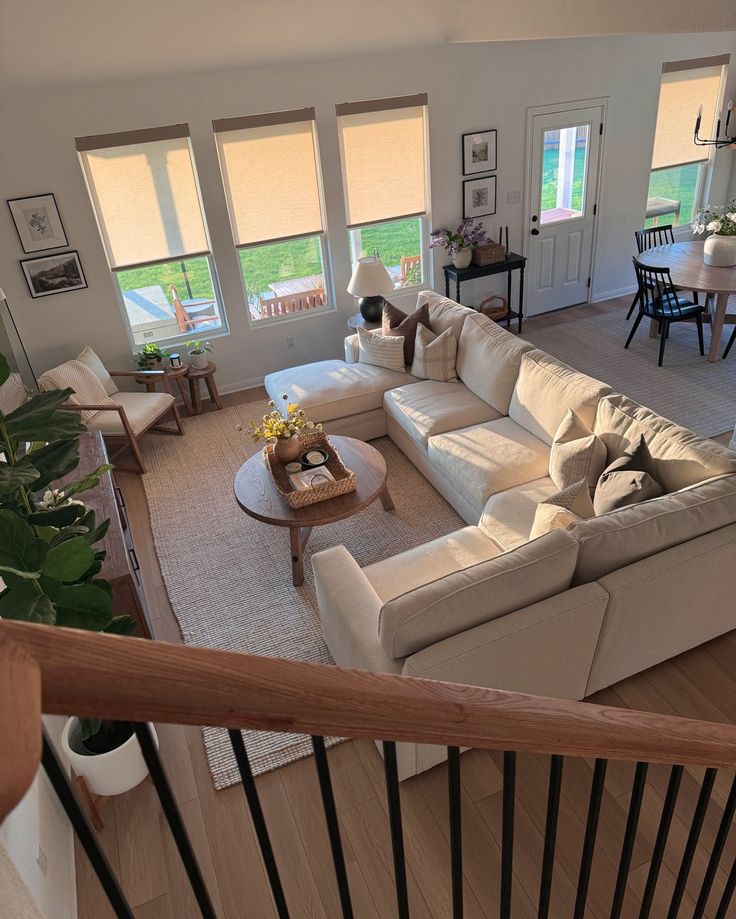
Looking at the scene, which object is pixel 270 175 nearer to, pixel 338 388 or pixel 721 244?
pixel 338 388

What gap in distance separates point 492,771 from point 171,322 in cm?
465

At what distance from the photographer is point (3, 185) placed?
191 inches

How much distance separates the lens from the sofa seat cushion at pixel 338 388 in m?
4.85

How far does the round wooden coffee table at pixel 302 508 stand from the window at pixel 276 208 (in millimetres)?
2502

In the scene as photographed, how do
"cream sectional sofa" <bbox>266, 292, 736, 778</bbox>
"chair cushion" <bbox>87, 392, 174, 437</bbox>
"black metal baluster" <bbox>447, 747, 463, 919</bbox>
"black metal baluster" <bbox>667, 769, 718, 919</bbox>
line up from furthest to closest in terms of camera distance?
1. "chair cushion" <bbox>87, 392, 174, 437</bbox>
2. "cream sectional sofa" <bbox>266, 292, 736, 778</bbox>
3. "black metal baluster" <bbox>667, 769, 718, 919</bbox>
4. "black metal baluster" <bbox>447, 747, 463, 919</bbox>

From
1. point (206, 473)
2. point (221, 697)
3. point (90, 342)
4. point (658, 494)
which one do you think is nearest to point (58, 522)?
point (221, 697)

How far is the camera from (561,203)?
682 cm

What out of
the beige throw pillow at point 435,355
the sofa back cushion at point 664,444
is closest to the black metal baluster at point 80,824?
the sofa back cushion at point 664,444

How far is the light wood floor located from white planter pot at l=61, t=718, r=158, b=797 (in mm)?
157

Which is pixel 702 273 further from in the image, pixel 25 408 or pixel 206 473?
pixel 25 408

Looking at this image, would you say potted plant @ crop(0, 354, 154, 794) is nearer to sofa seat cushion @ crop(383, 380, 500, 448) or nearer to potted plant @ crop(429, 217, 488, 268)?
sofa seat cushion @ crop(383, 380, 500, 448)

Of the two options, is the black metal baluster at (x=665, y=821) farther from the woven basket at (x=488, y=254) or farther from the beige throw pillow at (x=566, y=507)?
the woven basket at (x=488, y=254)

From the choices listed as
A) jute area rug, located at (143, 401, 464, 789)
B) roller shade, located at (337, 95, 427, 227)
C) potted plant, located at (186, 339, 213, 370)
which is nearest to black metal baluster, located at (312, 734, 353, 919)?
jute area rug, located at (143, 401, 464, 789)

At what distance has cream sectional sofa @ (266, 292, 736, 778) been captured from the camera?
7.96ft
